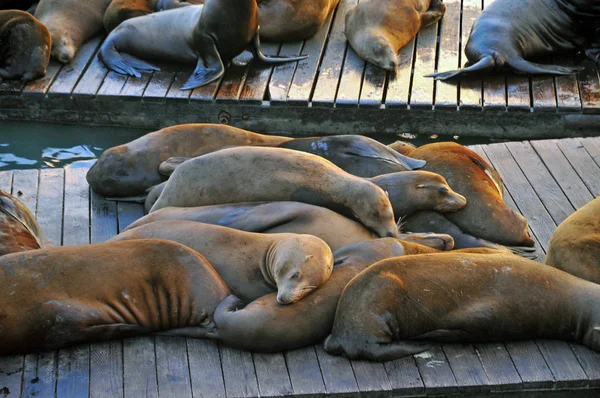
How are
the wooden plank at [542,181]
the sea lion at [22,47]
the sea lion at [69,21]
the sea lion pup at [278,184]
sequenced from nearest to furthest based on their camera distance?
the sea lion pup at [278,184] < the wooden plank at [542,181] < the sea lion at [22,47] < the sea lion at [69,21]

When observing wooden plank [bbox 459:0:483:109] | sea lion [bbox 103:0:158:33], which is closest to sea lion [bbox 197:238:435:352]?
wooden plank [bbox 459:0:483:109]

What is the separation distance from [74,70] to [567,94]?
3886 mm

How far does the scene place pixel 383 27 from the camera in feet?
24.2

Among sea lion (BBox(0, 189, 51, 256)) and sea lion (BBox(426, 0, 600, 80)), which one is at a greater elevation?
sea lion (BBox(0, 189, 51, 256))

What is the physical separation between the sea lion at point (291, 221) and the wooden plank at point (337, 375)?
1.86 ft

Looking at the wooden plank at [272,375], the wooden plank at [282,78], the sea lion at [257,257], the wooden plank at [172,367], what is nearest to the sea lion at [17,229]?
the sea lion at [257,257]

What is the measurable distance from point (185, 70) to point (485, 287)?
13.8 ft

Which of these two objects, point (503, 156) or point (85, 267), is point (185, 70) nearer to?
point (503, 156)

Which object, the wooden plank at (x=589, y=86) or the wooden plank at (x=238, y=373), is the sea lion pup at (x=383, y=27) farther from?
the wooden plank at (x=238, y=373)

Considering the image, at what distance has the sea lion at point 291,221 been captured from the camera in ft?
13.0

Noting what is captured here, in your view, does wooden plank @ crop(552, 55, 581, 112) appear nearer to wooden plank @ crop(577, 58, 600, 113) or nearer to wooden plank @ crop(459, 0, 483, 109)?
wooden plank @ crop(577, 58, 600, 113)

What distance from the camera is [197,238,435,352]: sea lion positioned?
3.49 meters

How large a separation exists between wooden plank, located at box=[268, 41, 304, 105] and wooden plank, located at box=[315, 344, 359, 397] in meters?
3.41

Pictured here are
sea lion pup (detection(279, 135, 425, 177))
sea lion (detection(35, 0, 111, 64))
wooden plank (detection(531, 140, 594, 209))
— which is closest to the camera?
sea lion pup (detection(279, 135, 425, 177))
